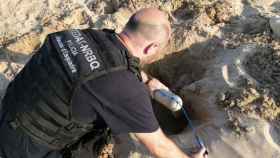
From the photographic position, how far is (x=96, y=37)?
104 inches

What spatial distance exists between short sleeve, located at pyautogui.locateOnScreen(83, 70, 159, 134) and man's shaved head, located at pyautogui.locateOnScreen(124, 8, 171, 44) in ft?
0.92

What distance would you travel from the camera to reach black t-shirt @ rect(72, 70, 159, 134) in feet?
7.95

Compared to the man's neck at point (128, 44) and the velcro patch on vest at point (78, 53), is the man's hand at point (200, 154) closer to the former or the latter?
the man's neck at point (128, 44)

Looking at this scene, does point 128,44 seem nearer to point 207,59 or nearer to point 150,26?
point 150,26

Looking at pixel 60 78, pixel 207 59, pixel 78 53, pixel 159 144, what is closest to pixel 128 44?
pixel 78 53

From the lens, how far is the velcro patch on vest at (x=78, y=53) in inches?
96.8

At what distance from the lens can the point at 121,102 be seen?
2424 mm

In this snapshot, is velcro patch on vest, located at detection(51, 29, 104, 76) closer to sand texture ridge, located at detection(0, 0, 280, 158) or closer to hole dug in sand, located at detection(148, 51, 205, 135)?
sand texture ridge, located at detection(0, 0, 280, 158)

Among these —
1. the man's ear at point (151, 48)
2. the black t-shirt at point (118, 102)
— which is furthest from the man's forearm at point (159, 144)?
the man's ear at point (151, 48)

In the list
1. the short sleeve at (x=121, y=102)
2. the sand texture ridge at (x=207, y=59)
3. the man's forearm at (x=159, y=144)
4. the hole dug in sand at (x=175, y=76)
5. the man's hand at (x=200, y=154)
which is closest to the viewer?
the short sleeve at (x=121, y=102)

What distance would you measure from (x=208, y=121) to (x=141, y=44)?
0.93m

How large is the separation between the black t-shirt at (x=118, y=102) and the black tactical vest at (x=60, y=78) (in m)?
0.04

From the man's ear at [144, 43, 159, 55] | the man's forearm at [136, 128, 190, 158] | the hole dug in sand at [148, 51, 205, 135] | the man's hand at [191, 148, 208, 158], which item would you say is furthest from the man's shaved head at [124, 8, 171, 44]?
the hole dug in sand at [148, 51, 205, 135]

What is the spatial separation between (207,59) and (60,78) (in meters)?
1.54
